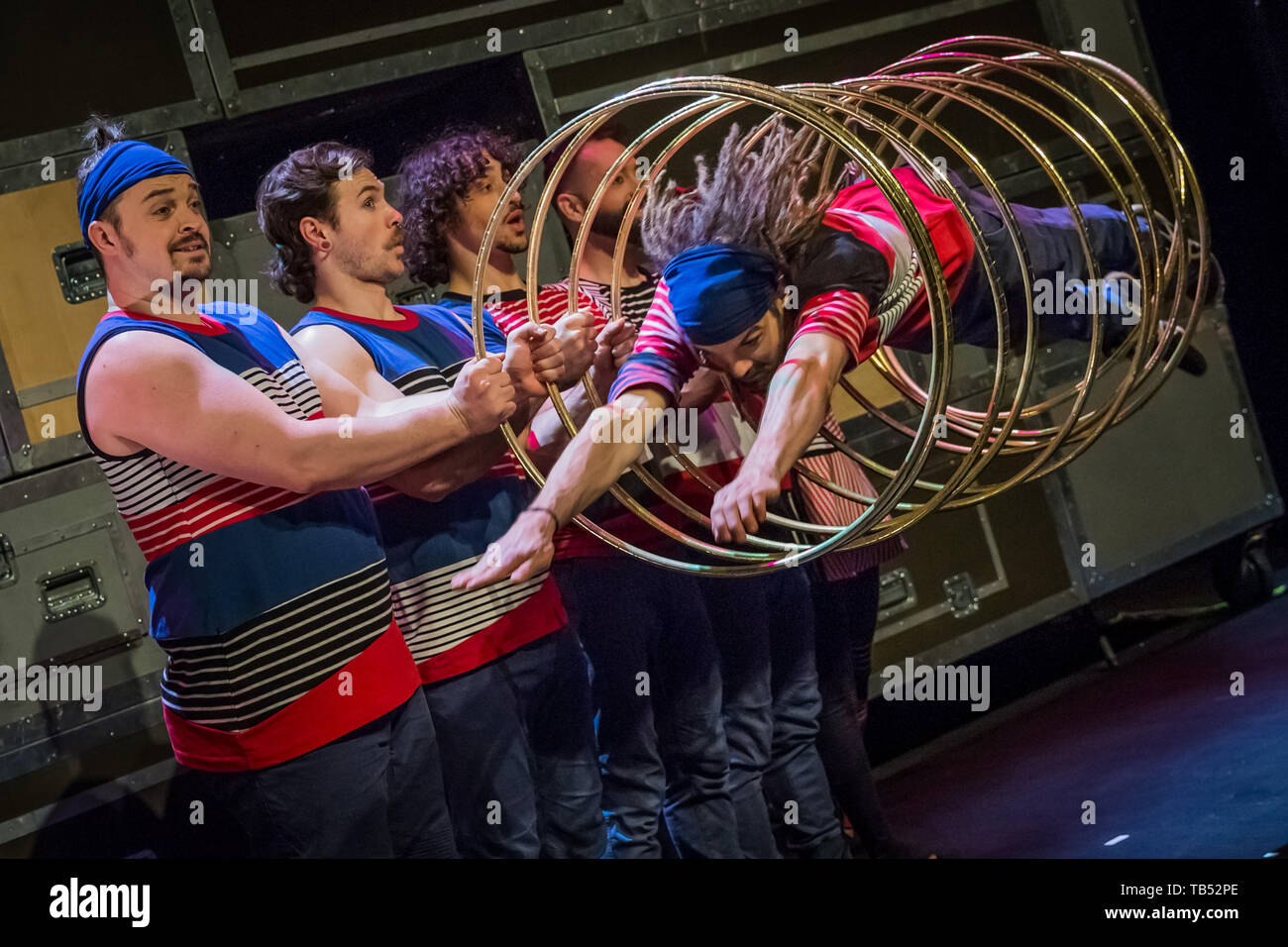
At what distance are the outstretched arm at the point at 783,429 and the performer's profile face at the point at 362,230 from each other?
0.84 metres

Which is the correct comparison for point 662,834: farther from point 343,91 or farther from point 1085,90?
point 1085,90

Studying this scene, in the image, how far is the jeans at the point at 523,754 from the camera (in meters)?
2.61

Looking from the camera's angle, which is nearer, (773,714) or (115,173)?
(115,173)

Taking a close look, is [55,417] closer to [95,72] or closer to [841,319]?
[95,72]

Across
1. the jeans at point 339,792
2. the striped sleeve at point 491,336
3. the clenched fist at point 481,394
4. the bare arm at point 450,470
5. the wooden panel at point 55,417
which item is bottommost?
the jeans at point 339,792

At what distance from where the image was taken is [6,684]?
9.22ft

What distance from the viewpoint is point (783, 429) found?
2.39 m

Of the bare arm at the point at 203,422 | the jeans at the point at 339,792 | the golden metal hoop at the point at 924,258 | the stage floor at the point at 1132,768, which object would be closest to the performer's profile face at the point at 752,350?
the golden metal hoop at the point at 924,258

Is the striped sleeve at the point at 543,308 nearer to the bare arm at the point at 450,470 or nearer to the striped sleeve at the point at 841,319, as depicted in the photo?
the bare arm at the point at 450,470

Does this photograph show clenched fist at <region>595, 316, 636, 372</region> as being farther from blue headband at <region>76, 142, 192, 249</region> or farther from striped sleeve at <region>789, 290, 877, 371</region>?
blue headband at <region>76, 142, 192, 249</region>

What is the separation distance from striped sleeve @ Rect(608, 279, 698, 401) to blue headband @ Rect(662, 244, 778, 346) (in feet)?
0.21

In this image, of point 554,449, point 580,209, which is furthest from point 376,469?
point 580,209

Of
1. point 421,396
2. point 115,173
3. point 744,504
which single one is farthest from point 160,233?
point 744,504

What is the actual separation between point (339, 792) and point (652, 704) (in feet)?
2.60
